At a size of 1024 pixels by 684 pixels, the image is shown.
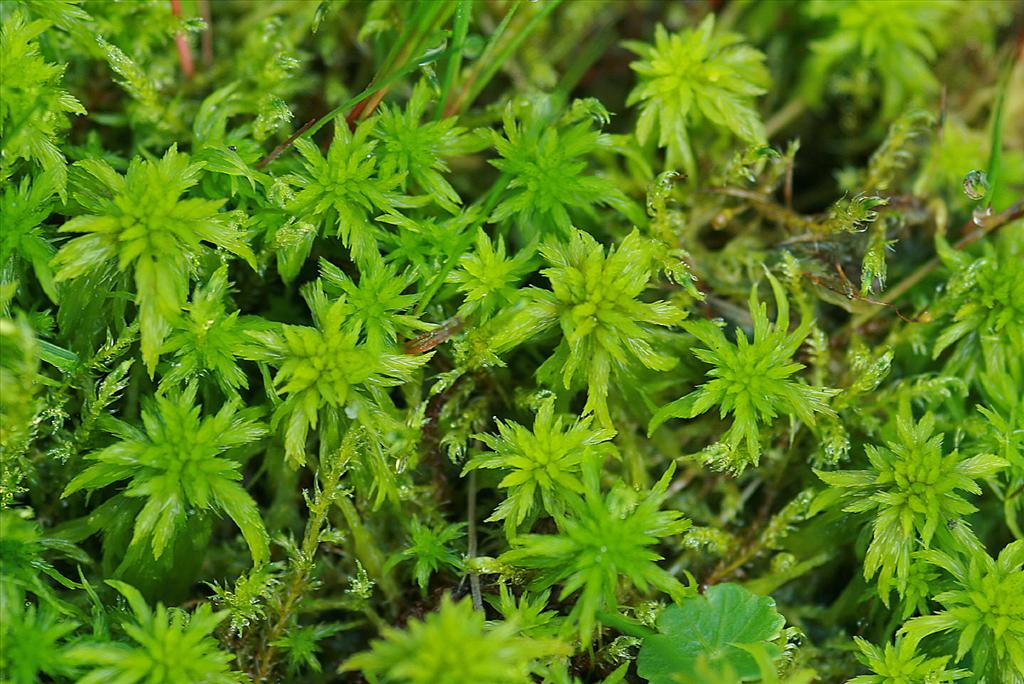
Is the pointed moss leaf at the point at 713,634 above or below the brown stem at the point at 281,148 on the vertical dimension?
below

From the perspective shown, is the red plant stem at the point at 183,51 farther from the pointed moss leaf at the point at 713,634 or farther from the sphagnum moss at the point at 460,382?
the pointed moss leaf at the point at 713,634

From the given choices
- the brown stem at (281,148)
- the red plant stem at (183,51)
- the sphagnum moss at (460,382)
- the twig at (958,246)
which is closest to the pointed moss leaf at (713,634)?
the sphagnum moss at (460,382)

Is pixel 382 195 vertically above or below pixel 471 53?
below

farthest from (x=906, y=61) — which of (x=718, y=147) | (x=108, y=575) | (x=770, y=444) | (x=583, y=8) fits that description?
(x=108, y=575)

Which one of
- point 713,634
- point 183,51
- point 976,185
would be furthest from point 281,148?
point 976,185

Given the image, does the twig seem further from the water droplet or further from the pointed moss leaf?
the pointed moss leaf

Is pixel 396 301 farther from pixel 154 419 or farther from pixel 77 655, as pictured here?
pixel 77 655
